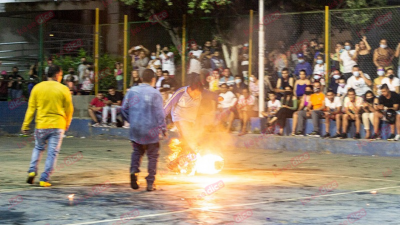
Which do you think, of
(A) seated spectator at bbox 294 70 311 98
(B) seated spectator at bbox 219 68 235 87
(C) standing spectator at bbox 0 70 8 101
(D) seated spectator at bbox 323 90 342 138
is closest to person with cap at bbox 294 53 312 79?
(A) seated spectator at bbox 294 70 311 98

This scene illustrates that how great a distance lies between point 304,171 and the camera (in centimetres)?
1137

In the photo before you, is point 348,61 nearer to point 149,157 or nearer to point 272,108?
point 272,108

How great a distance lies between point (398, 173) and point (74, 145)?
8.68 metres

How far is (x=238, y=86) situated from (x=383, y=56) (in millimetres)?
3992

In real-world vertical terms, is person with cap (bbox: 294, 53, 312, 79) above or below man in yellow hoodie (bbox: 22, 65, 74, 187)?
above

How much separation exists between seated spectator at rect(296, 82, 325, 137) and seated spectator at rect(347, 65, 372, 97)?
2.52 feet

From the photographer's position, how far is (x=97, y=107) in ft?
62.6

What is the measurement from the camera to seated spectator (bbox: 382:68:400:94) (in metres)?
14.7

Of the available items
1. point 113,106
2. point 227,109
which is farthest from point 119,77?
point 227,109

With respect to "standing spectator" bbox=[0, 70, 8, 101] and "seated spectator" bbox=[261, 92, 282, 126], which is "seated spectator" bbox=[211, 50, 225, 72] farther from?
"standing spectator" bbox=[0, 70, 8, 101]

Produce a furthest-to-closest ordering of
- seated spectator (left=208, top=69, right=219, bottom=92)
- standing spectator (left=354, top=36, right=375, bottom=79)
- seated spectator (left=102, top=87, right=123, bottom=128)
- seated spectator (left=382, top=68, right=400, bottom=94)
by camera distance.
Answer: seated spectator (left=102, top=87, right=123, bottom=128)
seated spectator (left=208, top=69, right=219, bottom=92)
standing spectator (left=354, top=36, right=375, bottom=79)
seated spectator (left=382, top=68, right=400, bottom=94)

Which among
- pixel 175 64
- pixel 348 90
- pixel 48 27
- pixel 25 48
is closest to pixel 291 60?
pixel 348 90

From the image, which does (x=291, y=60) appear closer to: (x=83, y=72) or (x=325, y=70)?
(x=325, y=70)

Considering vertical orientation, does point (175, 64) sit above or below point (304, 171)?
above
